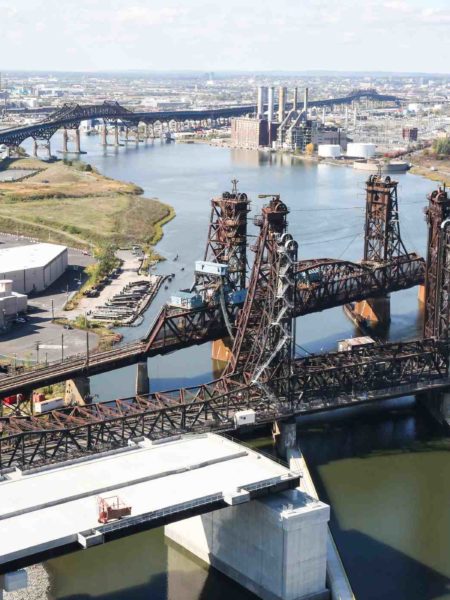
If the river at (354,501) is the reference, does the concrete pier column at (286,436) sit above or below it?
above

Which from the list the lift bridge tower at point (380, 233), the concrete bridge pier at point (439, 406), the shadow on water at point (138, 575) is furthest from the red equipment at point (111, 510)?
the lift bridge tower at point (380, 233)

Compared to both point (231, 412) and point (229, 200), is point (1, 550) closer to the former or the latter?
point (231, 412)

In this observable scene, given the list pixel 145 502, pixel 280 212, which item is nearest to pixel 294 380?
pixel 280 212

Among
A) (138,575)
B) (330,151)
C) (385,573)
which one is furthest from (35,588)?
(330,151)

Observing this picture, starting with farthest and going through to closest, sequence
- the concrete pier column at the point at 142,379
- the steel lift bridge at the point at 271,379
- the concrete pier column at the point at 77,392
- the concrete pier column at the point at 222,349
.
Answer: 1. the concrete pier column at the point at 222,349
2. the concrete pier column at the point at 142,379
3. the concrete pier column at the point at 77,392
4. the steel lift bridge at the point at 271,379

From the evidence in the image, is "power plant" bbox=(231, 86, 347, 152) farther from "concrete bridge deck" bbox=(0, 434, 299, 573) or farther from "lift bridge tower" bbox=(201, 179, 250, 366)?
"concrete bridge deck" bbox=(0, 434, 299, 573)

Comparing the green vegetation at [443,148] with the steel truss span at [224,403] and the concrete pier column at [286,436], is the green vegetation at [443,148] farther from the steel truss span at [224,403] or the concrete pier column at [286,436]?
the concrete pier column at [286,436]
